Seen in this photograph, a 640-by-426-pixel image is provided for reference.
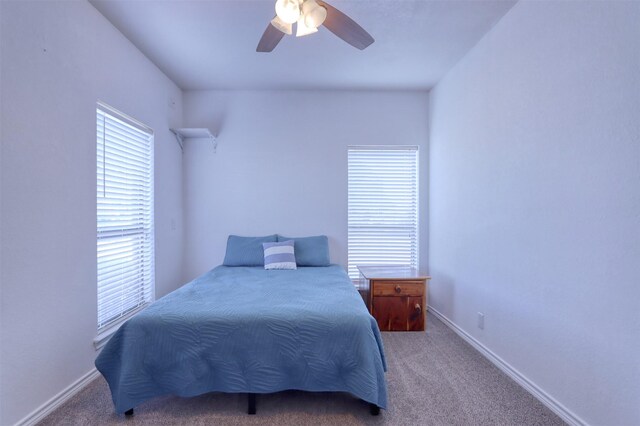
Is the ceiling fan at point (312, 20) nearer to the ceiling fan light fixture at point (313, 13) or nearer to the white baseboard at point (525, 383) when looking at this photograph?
the ceiling fan light fixture at point (313, 13)

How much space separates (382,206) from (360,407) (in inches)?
89.0

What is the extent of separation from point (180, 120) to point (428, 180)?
121 inches

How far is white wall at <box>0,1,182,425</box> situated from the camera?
4.91ft

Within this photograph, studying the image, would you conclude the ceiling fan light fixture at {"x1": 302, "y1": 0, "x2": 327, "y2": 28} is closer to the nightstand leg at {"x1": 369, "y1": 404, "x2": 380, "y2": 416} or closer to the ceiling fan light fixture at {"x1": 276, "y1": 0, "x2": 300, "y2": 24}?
the ceiling fan light fixture at {"x1": 276, "y1": 0, "x2": 300, "y2": 24}

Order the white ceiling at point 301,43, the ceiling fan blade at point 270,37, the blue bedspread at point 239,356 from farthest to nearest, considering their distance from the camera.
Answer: the white ceiling at point 301,43
the ceiling fan blade at point 270,37
the blue bedspread at point 239,356

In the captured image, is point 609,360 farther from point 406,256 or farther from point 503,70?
point 406,256

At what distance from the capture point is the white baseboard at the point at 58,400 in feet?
5.17

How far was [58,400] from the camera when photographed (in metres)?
1.75

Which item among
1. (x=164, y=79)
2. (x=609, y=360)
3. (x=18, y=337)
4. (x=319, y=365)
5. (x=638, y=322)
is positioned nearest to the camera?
(x=638, y=322)

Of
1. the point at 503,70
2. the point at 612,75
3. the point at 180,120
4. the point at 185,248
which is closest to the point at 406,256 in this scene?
the point at 503,70

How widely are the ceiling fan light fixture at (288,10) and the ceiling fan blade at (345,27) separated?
0.40ft

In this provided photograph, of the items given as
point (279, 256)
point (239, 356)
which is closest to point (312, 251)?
point (279, 256)

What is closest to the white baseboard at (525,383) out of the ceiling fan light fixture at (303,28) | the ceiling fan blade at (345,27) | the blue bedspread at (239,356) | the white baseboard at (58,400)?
the blue bedspread at (239,356)

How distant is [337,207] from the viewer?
3.45m
